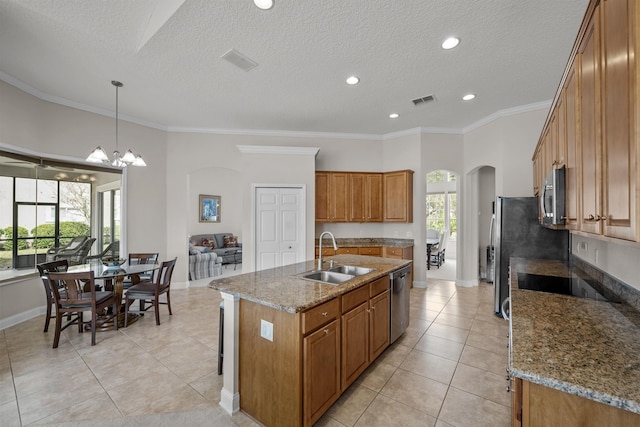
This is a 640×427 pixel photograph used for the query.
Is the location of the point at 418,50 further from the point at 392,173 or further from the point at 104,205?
the point at 104,205

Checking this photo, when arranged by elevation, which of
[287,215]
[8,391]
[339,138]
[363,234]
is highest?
[339,138]

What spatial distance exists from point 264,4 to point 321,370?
9.54 ft

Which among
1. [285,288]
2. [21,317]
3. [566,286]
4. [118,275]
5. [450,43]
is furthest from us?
[21,317]

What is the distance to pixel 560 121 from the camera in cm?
204

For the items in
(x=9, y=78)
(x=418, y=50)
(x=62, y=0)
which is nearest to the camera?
(x=62, y=0)

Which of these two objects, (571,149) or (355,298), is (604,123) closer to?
(571,149)

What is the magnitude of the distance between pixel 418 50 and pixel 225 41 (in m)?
2.05

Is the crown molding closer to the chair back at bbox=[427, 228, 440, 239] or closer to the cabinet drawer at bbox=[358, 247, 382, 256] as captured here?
the cabinet drawer at bbox=[358, 247, 382, 256]

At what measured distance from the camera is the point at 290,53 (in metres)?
3.07

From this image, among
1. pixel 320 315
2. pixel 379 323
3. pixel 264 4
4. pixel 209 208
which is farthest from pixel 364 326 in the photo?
pixel 209 208

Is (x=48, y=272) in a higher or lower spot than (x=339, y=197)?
lower

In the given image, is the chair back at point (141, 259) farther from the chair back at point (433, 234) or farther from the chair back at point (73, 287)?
the chair back at point (433, 234)

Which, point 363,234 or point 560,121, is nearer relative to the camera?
point 560,121

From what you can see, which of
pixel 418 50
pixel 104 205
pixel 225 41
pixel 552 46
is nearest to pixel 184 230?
pixel 104 205
